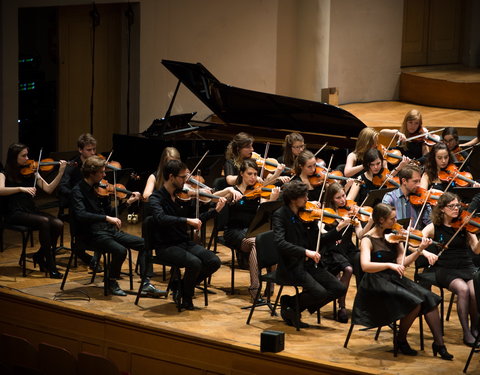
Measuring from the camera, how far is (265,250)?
223 inches

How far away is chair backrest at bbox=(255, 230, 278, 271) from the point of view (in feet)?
18.5

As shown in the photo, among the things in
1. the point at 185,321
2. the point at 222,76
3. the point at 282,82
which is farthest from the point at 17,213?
the point at 282,82

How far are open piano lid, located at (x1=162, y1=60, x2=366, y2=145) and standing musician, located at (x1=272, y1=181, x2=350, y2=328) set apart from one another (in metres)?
2.68

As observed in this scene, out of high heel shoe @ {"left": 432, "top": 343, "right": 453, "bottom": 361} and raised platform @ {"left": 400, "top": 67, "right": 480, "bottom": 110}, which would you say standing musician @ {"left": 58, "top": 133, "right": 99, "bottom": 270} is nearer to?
high heel shoe @ {"left": 432, "top": 343, "right": 453, "bottom": 361}

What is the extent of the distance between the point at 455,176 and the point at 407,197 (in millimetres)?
688

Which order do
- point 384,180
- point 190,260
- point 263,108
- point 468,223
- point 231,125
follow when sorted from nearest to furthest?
1. point 468,223
2. point 190,260
3. point 384,180
4. point 263,108
5. point 231,125

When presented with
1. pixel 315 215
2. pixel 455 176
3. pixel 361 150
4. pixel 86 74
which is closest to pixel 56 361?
pixel 315 215

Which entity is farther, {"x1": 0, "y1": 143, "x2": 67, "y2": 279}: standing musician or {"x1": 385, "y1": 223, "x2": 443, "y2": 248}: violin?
{"x1": 0, "y1": 143, "x2": 67, "y2": 279}: standing musician

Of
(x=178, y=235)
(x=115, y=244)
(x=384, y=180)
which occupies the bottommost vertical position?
(x=115, y=244)

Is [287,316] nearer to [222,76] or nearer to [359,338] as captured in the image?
[359,338]

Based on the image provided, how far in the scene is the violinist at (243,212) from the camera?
20.5 ft

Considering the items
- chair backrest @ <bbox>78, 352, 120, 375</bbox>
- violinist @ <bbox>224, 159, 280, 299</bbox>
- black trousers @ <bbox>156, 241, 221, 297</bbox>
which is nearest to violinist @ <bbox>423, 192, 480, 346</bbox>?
violinist @ <bbox>224, 159, 280, 299</bbox>

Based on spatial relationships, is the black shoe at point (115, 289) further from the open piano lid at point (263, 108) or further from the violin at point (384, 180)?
the open piano lid at point (263, 108)

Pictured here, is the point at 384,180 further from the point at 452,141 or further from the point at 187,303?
the point at 187,303
